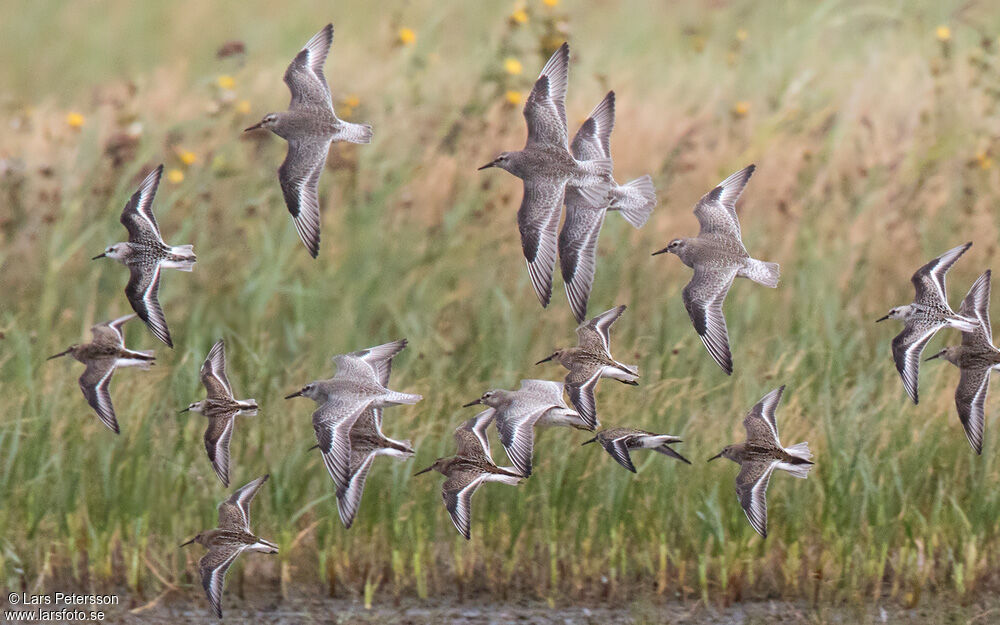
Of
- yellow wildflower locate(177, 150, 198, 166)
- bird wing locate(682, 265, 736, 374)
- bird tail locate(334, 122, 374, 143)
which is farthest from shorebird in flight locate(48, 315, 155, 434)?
yellow wildflower locate(177, 150, 198, 166)

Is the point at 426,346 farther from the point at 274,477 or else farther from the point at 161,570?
the point at 161,570

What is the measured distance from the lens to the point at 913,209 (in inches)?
313

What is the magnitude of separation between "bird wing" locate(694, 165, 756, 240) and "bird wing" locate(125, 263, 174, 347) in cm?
135

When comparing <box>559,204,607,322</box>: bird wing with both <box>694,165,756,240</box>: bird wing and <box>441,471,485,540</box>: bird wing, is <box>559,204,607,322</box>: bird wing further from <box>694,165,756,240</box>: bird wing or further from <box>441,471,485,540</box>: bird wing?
<box>441,471,485,540</box>: bird wing

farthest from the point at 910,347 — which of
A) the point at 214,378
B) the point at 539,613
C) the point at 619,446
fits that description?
the point at 539,613

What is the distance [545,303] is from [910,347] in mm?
867

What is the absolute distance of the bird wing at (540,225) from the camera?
3477mm

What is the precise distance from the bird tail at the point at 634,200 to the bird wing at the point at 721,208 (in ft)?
0.44

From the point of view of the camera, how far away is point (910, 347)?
3.26 metres

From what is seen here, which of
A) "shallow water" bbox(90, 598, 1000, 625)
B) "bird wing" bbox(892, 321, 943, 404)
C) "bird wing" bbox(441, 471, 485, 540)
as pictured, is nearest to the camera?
"bird wing" bbox(892, 321, 943, 404)

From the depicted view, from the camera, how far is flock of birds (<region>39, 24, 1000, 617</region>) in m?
3.28

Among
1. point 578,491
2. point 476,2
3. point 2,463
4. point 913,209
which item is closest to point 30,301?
point 2,463

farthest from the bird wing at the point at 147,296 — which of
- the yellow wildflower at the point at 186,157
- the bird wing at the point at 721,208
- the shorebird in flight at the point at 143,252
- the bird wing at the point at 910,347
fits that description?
the yellow wildflower at the point at 186,157

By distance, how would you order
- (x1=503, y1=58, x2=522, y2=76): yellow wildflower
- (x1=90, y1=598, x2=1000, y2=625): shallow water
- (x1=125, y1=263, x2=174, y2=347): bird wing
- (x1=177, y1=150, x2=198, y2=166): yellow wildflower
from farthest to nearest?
(x1=503, y1=58, x2=522, y2=76): yellow wildflower → (x1=177, y1=150, x2=198, y2=166): yellow wildflower → (x1=90, y1=598, x2=1000, y2=625): shallow water → (x1=125, y1=263, x2=174, y2=347): bird wing
